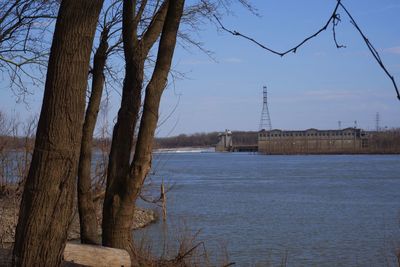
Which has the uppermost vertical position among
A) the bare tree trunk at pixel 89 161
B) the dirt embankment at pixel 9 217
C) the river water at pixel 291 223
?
the bare tree trunk at pixel 89 161

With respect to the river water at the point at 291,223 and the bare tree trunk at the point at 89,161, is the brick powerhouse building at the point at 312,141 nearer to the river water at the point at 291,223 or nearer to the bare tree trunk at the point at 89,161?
the river water at the point at 291,223

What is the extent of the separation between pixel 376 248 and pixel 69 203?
15826mm

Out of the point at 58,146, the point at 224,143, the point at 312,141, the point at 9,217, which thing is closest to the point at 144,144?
the point at 58,146

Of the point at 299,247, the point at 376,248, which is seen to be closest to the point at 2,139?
the point at 299,247

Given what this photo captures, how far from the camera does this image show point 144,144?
657cm

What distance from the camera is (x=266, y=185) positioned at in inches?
1827

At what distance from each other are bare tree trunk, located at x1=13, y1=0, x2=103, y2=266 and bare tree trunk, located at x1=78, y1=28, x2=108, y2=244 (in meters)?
4.03

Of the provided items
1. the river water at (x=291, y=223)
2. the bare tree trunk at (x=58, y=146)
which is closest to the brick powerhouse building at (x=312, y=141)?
the river water at (x=291, y=223)

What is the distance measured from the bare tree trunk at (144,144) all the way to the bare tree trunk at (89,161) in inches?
63.4

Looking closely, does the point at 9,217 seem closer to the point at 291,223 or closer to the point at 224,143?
the point at 291,223

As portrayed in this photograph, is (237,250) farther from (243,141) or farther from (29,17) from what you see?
(243,141)

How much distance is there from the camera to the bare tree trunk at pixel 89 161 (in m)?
8.26

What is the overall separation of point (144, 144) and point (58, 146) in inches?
94.3

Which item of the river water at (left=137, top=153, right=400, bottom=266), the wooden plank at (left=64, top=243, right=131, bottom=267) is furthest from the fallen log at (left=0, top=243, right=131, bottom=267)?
the river water at (left=137, top=153, right=400, bottom=266)
